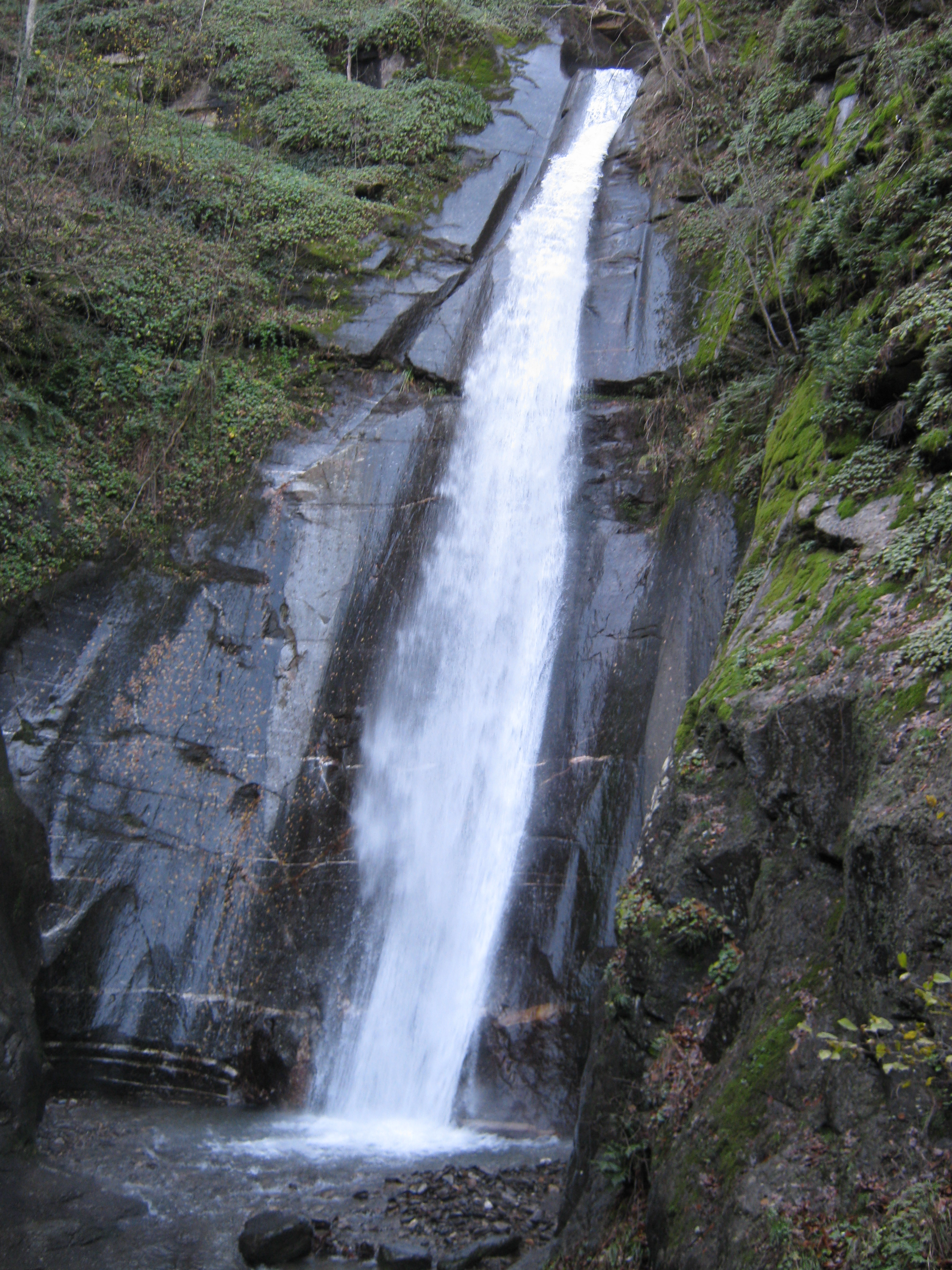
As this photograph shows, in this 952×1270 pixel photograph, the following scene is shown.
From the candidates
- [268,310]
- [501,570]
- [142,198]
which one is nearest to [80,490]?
[268,310]

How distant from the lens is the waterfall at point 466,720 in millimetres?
8703

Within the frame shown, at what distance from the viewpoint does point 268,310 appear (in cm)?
1415

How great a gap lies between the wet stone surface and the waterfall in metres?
1.15

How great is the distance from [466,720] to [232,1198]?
18.0 feet

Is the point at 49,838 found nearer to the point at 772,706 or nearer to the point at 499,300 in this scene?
the point at 772,706

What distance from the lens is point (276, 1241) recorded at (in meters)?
5.82

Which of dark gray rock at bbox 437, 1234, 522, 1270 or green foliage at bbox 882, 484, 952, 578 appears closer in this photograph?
green foliage at bbox 882, 484, 952, 578

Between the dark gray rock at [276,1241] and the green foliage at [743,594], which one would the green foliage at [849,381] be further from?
the dark gray rock at [276,1241]

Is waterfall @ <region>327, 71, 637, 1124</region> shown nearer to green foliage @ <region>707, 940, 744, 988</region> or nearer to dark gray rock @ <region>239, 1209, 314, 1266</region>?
dark gray rock @ <region>239, 1209, 314, 1266</region>

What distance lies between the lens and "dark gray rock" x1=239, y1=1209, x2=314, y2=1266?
5.79 m

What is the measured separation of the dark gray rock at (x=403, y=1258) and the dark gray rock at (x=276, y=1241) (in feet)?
1.76

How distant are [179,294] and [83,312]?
1.51m

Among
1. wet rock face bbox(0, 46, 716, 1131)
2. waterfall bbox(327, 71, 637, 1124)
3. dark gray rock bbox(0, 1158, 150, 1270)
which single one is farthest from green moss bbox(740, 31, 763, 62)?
dark gray rock bbox(0, 1158, 150, 1270)

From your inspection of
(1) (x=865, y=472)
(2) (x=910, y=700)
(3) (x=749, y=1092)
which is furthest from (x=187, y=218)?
(3) (x=749, y=1092)
